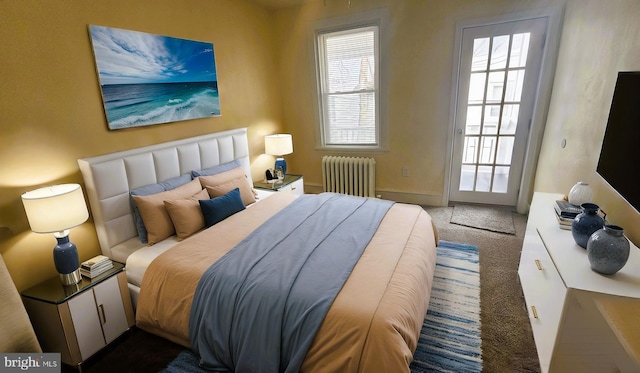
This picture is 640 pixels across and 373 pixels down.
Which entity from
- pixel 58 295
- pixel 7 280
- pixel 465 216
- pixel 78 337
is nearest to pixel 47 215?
pixel 7 280

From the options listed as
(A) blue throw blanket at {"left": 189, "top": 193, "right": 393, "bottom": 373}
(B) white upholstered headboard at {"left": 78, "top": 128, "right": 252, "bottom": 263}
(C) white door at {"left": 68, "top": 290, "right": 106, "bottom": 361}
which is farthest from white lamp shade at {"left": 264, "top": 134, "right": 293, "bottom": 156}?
(C) white door at {"left": 68, "top": 290, "right": 106, "bottom": 361}

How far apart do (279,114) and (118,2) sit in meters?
2.35

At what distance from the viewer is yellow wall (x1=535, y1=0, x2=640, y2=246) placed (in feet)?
5.73

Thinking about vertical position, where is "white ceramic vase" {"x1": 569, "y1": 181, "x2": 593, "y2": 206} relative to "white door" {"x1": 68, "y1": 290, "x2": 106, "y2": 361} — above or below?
above

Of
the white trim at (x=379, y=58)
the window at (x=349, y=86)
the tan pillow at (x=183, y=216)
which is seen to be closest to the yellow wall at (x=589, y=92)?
the white trim at (x=379, y=58)

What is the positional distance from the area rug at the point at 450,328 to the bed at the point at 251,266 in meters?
0.29

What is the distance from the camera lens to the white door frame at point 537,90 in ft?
10.3

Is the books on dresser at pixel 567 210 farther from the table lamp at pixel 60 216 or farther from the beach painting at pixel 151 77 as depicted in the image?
the beach painting at pixel 151 77

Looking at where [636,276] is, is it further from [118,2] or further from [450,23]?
[118,2]

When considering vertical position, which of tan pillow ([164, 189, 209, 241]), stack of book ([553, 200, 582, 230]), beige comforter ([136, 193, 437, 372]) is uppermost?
stack of book ([553, 200, 582, 230])

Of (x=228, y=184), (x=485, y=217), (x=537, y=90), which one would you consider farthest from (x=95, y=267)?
(x=537, y=90)

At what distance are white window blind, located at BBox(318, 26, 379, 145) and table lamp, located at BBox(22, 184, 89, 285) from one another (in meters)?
3.13

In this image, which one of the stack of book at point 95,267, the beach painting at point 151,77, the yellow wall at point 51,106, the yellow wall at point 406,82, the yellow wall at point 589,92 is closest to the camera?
the yellow wall at point 589,92

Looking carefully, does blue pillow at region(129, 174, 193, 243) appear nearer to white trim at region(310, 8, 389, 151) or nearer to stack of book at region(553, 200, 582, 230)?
white trim at region(310, 8, 389, 151)
